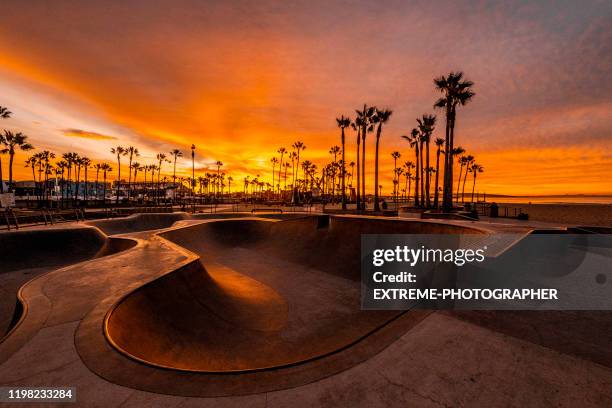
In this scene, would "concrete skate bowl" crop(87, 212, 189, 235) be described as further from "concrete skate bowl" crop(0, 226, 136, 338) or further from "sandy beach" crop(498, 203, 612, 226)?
"sandy beach" crop(498, 203, 612, 226)

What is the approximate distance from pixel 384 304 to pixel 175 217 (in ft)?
95.5

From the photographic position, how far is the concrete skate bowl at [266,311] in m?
5.65

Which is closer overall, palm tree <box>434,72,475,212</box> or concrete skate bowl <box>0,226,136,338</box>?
concrete skate bowl <box>0,226,136,338</box>

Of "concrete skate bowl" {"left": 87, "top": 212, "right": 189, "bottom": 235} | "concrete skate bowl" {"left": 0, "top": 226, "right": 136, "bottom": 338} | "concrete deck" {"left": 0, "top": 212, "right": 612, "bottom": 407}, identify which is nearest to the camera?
"concrete deck" {"left": 0, "top": 212, "right": 612, "bottom": 407}

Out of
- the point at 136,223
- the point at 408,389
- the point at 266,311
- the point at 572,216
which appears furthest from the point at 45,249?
the point at 572,216

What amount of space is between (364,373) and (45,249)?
23.2 m

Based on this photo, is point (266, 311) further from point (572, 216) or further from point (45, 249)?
Result: point (572, 216)

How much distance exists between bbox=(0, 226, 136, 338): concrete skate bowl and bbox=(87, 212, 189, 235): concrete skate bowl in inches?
244

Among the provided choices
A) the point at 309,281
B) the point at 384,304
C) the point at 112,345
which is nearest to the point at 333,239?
the point at 309,281

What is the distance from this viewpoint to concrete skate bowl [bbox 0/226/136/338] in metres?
15.2

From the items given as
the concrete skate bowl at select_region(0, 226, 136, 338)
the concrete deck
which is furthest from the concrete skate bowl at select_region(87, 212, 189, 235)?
the concrete deck

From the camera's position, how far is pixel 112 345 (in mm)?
4855

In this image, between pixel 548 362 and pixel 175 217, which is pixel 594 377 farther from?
pixel 175 217

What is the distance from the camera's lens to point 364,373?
461 cm
